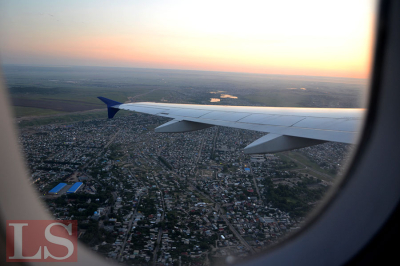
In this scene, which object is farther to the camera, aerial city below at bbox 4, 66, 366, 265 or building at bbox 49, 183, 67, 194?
building at bbox 49, 183, 67, 194

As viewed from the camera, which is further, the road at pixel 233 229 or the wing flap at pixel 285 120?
the road at pixel 233 229

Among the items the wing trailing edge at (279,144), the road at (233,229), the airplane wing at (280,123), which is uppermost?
the airplane wing at (280,123)

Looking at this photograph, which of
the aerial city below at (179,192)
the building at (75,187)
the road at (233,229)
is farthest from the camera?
the building at (75,187)

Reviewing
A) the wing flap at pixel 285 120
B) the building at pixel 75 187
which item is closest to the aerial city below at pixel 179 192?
the building at pixel 75 187

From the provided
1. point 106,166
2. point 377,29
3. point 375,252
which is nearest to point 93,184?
point 106,166

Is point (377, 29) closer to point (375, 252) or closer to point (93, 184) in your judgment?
point (375, 252)

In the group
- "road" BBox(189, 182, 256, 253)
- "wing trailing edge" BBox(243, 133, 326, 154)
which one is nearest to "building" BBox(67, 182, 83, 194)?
"road" BBox(189, 182, 256, 253)

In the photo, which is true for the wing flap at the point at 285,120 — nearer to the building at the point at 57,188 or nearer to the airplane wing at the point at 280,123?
the airplane wing at the point at 280,123

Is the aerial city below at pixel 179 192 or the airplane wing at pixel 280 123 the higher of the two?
the airplane wing at pixel 280 123

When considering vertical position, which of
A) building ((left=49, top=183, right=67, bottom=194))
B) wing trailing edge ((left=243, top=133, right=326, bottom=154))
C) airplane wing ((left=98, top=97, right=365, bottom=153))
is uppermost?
airplane wing ((left=98, top=97, right=365, bottom=153))

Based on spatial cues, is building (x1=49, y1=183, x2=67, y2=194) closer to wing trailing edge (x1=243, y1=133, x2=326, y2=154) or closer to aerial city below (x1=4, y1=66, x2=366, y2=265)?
aerial city below (x1=4, y1=66, x2=366, y2=265)
